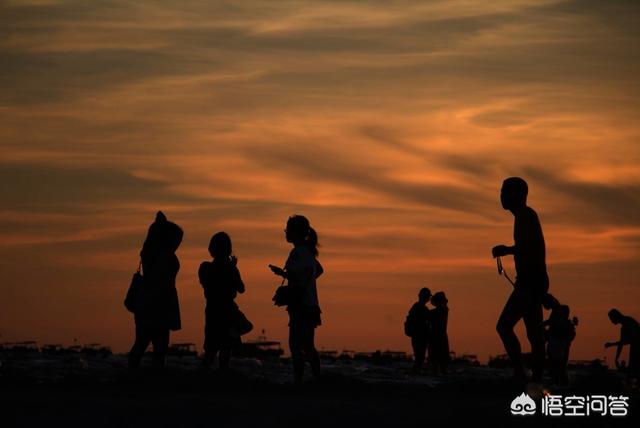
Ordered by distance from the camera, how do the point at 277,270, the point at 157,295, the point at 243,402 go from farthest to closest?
the point at 157,295, the point at 277,270, the point at 243,402

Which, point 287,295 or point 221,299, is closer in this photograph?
point 287,295

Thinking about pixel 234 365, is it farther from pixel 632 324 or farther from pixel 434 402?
pixel 434 402

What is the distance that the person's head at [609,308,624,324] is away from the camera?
2052 centimetres

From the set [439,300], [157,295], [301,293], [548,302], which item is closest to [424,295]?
[439,300]

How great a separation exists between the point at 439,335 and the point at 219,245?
26.9 feet

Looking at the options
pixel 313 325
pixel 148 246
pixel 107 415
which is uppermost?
pixel 148 246

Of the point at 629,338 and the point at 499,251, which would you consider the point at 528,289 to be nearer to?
the point at 499,251

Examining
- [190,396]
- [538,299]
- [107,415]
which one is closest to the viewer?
[107,415]

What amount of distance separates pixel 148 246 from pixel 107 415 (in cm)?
654

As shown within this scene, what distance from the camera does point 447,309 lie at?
23.5 meters

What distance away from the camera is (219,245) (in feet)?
51.9

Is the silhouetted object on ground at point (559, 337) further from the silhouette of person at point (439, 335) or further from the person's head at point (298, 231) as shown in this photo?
the person's head at point (298, 231)

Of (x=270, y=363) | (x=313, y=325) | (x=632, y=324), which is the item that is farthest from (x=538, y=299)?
(x=270, y=363)

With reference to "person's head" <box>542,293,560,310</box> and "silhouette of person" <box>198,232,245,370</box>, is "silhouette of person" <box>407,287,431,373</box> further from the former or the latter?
"person's head" <box>542,293,560,310</box>
